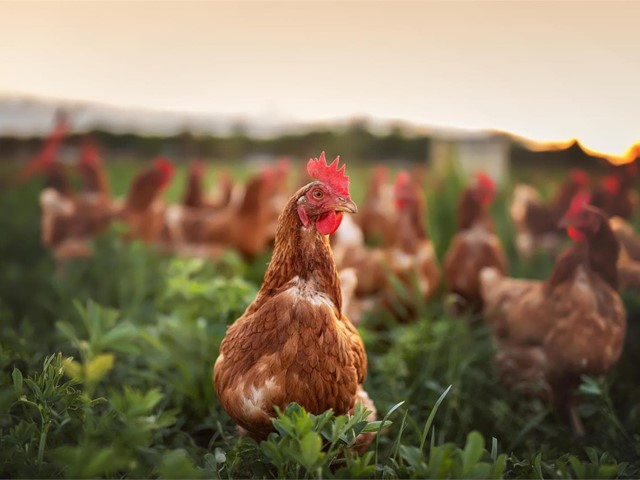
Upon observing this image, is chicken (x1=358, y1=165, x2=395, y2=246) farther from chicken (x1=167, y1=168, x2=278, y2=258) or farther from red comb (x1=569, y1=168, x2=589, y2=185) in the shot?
red comb (x1=569, y1=168, x2=589, y2=185)

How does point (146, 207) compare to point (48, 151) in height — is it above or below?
A: below

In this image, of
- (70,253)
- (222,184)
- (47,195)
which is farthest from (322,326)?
(222,184)

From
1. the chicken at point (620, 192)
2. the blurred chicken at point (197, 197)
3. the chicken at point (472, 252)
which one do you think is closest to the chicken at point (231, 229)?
the blurred chicken at point (197, 197)

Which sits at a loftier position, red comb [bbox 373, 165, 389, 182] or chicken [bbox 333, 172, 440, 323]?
red comb [bbox 373, 165, 389, 182]


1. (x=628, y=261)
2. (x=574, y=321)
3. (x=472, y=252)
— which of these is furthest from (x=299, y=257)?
(x=628, y=261)

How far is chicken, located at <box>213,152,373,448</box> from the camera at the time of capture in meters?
1.81

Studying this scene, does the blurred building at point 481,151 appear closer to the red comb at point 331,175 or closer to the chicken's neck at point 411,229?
the chicken's neck at point 411,229

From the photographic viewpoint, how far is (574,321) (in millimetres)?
2633

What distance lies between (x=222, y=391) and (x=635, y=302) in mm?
2438

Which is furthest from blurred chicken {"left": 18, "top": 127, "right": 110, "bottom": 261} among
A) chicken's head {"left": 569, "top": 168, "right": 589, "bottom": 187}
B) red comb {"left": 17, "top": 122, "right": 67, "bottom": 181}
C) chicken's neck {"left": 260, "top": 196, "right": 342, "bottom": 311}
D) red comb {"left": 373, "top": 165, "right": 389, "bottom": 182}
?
chicken's head {"left": 569, "top": 168, "right": 589, "bottom": 187}

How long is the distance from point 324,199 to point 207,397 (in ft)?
3.85

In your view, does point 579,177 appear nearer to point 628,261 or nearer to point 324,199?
point 628,261

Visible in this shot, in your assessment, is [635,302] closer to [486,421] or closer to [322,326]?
[486,421]

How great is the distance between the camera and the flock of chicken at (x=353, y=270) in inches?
73.1
